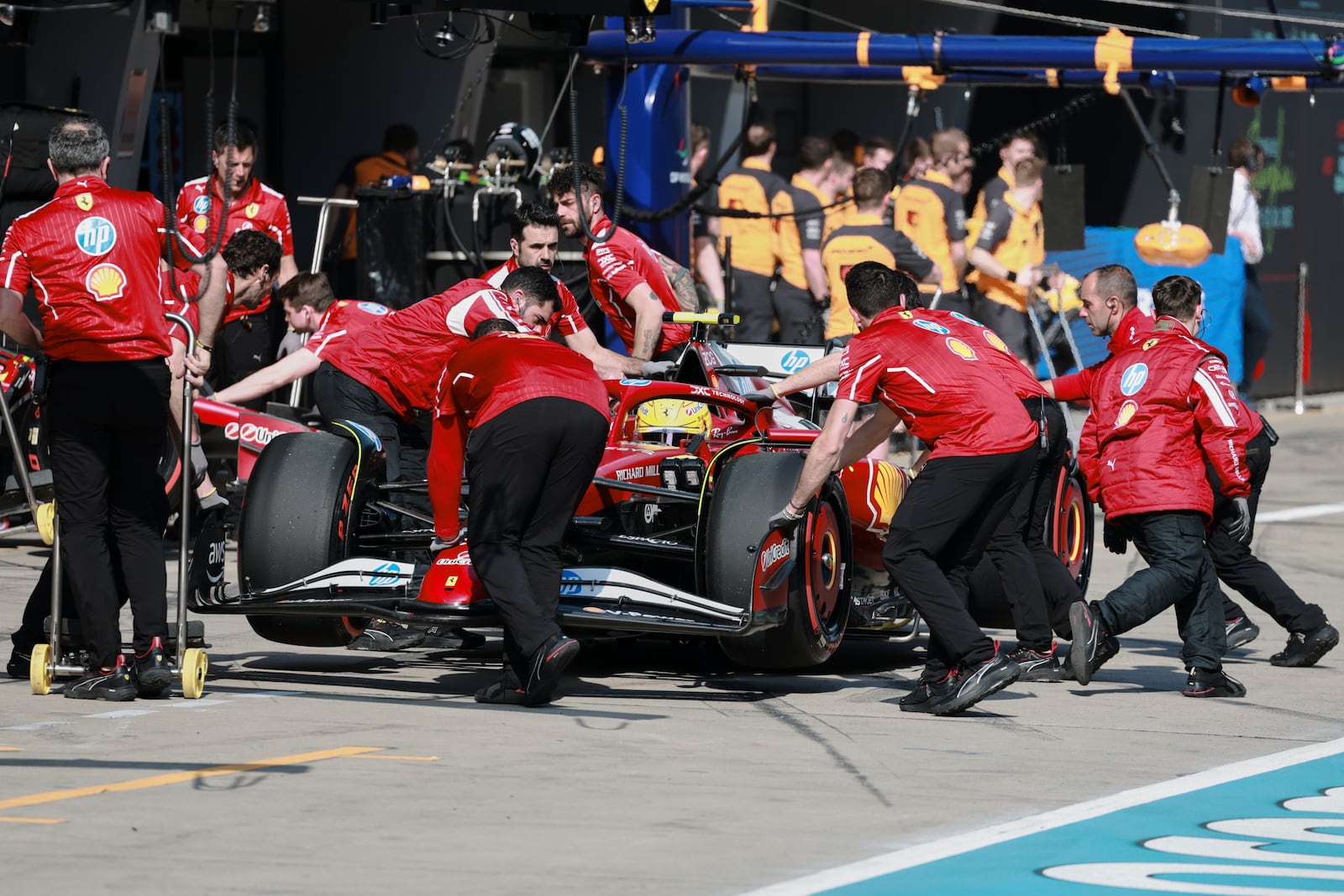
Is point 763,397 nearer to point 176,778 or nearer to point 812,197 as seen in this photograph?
point 176,778

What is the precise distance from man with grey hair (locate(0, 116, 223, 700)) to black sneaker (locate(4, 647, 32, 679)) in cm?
48

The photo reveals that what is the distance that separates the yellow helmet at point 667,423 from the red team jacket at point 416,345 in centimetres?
82

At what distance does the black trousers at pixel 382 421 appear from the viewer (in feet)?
33.6

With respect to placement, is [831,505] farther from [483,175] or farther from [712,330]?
[483,175]

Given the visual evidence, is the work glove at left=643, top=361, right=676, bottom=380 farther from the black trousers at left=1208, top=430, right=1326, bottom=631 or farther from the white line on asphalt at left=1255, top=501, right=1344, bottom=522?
the white line on asphalt at left=1255, top=501, right=1344, bottom=522

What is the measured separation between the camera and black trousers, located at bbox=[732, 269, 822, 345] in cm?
1712

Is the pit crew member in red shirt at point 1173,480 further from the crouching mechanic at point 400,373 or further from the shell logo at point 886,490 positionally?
the crouching mechanic at point 400,373

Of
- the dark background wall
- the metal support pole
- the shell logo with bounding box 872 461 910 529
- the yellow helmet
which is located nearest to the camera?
the shell logo with bounding box 872 461 910 529

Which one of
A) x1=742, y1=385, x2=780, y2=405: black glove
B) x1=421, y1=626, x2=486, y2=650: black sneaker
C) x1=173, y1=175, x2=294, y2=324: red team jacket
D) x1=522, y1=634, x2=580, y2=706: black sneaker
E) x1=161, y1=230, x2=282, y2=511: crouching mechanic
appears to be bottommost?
x1=421, y1=626, x2=486, y2=650: black sneaker

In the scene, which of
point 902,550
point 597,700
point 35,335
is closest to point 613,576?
point 597,700

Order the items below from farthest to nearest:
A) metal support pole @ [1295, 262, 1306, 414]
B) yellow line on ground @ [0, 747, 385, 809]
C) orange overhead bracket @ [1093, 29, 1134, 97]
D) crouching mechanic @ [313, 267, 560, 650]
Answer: metal support pole @ [1295, 262, 1306, 414]
orange overhead bracket @ [1093, 29, 1134, 97]
crouching mechanic @ [313, 267, 560, 650]
yellow line on ground @ [0, 747, 385, 809]

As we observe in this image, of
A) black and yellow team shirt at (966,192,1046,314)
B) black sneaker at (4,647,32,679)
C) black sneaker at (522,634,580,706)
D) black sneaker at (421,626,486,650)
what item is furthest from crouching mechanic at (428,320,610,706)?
black and yellow team shirt at (966,192,1046,314)

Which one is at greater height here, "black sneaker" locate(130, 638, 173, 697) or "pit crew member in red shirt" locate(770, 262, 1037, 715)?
"pit crew member in red shirt" locate(770, 262, 1037, 715)

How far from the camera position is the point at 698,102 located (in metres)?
23.1
